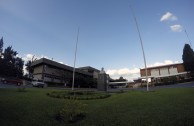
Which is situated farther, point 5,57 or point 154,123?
point 5,57

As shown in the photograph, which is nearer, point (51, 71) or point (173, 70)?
point (51, 71)

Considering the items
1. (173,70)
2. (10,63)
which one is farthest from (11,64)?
(173,70)

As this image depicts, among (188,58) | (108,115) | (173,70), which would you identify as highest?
(188,58)

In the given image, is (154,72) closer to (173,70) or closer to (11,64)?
(173,70)

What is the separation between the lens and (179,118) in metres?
9.21

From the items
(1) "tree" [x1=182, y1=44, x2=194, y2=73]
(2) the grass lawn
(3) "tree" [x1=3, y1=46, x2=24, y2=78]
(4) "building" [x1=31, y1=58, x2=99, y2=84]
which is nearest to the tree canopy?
(3) "tree" [x1=3, y1=46, x2=24, y2=78]

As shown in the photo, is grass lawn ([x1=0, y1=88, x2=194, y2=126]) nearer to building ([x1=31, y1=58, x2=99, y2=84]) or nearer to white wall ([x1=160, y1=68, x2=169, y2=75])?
building ([x1=31, y1=58, x2=99, y2=84])

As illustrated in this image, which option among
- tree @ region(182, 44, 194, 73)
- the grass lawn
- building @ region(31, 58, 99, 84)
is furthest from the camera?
tree @ region(182, 44, 194, 73)

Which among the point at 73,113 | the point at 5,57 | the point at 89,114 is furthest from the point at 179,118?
the point at 5,57

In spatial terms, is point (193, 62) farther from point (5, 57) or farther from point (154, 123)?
point (5, 57)

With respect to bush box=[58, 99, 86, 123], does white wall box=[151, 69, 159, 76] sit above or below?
above

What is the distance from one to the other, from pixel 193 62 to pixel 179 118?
53.7 metres

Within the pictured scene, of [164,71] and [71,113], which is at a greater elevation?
[164,71]

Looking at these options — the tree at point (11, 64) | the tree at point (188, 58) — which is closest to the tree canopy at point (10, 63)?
the tree at point (11, 64)
